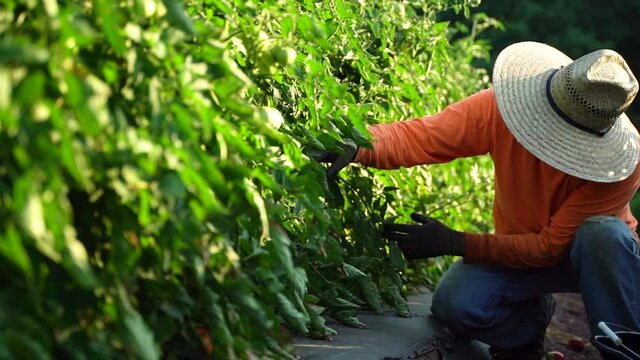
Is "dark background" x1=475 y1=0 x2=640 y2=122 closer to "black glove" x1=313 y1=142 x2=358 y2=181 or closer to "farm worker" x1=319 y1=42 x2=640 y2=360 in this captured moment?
"farm worker" x1=319 y1=42 x2=640 y2=360

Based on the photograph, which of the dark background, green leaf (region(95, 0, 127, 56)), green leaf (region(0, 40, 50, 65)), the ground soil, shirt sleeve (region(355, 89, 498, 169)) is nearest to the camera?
green leaf (region(0, 40, 50, 65))

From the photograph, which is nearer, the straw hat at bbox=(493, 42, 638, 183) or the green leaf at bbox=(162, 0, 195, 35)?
the green leaf at bbox=(162, 0, 195, 35)

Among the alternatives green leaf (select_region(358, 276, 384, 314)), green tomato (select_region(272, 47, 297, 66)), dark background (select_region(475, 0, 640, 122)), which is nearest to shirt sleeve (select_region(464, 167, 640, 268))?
green leaf (select_region(358, 276, 384, 314))

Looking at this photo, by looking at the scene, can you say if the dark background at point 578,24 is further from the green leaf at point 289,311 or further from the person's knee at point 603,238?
the green leaf at point 289,311

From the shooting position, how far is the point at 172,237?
5.32 feet

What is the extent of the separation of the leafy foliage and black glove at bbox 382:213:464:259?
68cm

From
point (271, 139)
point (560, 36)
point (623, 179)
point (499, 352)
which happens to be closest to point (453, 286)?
point (499, 352)

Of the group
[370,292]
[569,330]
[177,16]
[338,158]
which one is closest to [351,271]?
[370,292]

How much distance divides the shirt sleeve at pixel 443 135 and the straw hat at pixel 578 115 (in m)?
0.13

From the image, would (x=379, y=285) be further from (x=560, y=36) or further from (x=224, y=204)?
(x=560, y=36)

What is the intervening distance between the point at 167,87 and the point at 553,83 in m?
1.76

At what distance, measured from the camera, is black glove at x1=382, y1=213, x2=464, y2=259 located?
316 centimetres

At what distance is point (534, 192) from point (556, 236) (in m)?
0.17

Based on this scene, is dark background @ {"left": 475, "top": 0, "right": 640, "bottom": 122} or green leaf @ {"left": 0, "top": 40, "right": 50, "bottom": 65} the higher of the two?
green leaf @ {"left": 0, "top": 40, "right": 50, "bottom": 65}
